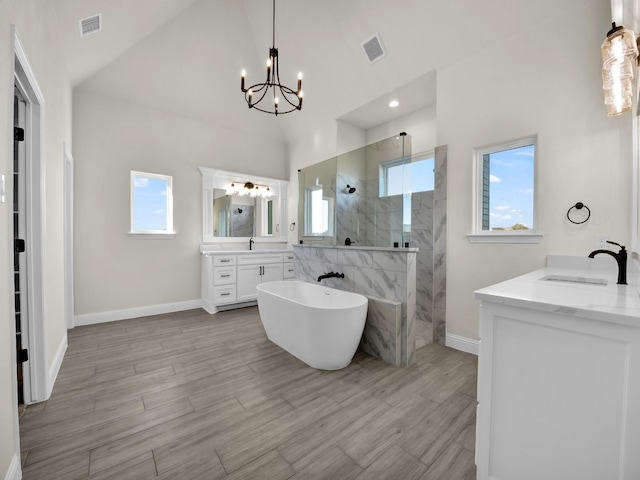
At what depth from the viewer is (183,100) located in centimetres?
426

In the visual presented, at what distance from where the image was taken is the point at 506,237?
2.51 metres

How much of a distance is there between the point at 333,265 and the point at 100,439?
2340mm

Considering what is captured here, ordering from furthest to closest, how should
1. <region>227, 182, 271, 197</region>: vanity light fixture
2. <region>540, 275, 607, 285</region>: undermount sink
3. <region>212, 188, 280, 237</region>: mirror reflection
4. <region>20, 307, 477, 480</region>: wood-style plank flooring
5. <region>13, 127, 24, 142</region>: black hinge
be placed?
<region>227, 182, 271, 197</region>: vanity light fixture, <region>212, 188, 280, 237</region>: mirror reflection, <region>13, 127, 24, 142</region>: black hinge, <region>540, 275, 607, 285</region>: undermount sink, <region>20, 307, 477, 480</region>: wood-style plank flooring

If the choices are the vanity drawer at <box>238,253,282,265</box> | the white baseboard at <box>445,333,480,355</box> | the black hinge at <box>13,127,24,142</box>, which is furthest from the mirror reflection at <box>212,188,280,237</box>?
the white baseboard at <box>445,333,480,355</box>

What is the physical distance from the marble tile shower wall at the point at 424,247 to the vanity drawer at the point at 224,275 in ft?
8.90

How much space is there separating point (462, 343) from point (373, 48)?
3.33 metres

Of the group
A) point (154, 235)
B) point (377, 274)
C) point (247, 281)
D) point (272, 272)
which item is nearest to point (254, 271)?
point (247, 281)

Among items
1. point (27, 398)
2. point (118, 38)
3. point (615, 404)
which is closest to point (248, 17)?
point (118, 38)

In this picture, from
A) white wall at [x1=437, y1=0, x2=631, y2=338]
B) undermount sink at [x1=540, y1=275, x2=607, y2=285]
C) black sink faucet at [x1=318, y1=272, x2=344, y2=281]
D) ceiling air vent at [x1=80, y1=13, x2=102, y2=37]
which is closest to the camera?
undermount sink at [x1=540, y1=275, x2=607, y2=285]

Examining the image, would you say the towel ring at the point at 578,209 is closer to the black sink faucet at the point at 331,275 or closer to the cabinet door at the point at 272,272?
the black sink faucet at the point at 331,275

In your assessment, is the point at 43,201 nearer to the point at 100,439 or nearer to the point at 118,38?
the point at 100,439

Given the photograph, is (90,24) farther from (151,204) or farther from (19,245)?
(151,204)

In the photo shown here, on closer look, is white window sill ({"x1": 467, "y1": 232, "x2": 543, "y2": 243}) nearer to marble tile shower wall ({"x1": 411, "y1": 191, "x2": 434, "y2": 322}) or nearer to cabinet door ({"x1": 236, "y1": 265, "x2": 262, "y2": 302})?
marble tile shower wall ({"x1": 411, "y1": 191, "x2": 434, "y2": 322})

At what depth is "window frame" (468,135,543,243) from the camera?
93.6 inches
